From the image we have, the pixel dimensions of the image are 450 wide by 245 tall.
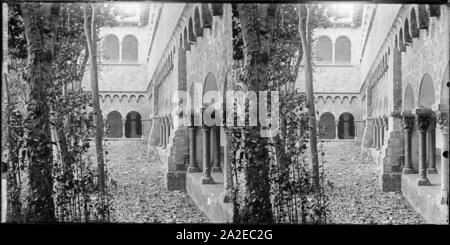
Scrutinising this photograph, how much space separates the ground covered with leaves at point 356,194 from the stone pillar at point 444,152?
1.00 feet

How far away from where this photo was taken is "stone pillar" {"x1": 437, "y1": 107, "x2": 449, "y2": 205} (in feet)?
15.7

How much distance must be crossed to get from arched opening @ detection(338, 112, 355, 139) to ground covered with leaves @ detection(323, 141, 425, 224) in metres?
0.07

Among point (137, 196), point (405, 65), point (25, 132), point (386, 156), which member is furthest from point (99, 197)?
point (405, 65)

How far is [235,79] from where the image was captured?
5277 mm

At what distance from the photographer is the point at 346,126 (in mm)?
5363

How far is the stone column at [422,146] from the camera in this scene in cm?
541

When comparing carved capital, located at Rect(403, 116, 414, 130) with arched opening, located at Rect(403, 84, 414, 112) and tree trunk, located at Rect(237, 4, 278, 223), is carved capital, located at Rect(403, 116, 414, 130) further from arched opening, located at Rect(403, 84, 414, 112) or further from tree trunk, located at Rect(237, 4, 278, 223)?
tree trunk, located at Rect(237, 4, 278, 223)

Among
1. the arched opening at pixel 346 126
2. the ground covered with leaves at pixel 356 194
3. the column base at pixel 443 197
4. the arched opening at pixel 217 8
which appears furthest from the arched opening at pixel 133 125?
the column base at pixel 443 197

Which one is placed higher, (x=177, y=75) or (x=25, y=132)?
(x=177, y=75)

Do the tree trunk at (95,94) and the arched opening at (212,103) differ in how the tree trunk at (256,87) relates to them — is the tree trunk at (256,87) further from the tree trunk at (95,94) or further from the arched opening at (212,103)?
the tree trunk at (95,94)

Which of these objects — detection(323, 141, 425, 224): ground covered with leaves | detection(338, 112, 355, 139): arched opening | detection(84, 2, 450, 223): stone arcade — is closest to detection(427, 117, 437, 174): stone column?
detection(84, 2, 450, 223): stone arcade

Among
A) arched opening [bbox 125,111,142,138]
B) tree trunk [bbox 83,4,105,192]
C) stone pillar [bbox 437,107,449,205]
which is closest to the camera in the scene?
stone pillar [bbox 437,107,449,205]

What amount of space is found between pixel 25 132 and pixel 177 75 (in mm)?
1561
